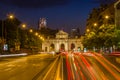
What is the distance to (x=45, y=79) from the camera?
85.8 ft

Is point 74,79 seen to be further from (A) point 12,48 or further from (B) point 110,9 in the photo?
(B) point 110,9

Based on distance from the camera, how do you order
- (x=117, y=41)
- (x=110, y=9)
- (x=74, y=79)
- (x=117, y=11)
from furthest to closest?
(x=110, y=9)
(x=117, y=11)
(x=117, y=41)
(x=74, y=79)

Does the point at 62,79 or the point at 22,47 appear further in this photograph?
the point at 22,47

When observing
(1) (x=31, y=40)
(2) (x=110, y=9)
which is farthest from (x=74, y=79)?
(1) (x=31, y=40)

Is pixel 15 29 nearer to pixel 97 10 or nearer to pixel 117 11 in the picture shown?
pixel 117 11

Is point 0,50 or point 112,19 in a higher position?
point 112,19

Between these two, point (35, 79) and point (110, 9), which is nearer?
point (35, 79)

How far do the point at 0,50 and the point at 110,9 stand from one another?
44895mm

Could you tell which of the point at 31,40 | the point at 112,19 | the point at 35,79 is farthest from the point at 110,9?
the point at 35,79

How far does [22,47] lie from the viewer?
422 ft

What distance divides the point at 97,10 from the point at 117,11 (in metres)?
47.2

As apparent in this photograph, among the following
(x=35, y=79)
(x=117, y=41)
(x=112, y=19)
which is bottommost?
(x=35, y=79)

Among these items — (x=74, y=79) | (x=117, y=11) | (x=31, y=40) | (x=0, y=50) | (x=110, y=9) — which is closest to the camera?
(x=74, y=79)

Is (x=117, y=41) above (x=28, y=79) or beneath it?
above
